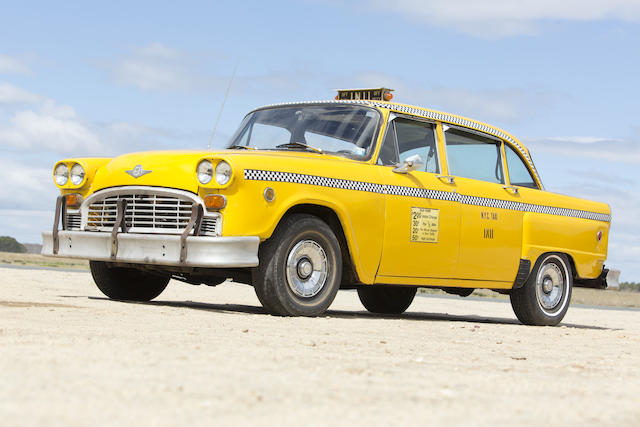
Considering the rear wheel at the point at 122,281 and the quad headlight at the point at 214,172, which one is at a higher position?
the quad headlight at the point at 214,172

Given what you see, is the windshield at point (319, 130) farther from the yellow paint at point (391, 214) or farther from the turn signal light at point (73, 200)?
the turn signal light at point (73, 200)

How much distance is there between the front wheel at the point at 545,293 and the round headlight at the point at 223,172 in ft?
13.6

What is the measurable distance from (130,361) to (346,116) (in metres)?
4.84

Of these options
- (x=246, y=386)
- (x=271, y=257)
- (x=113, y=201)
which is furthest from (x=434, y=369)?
(x=113, y=201)

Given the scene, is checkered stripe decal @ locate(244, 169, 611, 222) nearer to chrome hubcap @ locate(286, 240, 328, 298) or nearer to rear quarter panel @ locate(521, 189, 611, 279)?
rear quarter panel @ locate(521, 189, 611, 279)

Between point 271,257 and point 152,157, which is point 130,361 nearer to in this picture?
point 271,257

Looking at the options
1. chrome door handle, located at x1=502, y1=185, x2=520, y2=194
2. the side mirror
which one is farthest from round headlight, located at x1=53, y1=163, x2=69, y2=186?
chrome door handle, located at x1=502, y1=185, x2=520, y2=194

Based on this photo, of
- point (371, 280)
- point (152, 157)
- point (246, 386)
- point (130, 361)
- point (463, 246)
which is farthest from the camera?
point (463, 246)

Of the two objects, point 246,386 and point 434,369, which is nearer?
point 246,386

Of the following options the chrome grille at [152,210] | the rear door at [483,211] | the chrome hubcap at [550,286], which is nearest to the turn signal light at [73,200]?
the chrome grille at [152,210]

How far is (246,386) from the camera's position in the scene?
395 centimetres

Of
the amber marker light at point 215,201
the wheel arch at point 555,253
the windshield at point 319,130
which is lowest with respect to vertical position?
the wheel arch at point 555,253

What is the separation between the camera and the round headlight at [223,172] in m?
7.38

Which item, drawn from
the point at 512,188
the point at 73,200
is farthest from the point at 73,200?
the point at 512,188
